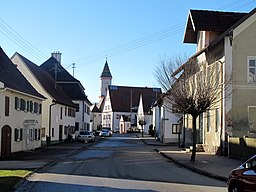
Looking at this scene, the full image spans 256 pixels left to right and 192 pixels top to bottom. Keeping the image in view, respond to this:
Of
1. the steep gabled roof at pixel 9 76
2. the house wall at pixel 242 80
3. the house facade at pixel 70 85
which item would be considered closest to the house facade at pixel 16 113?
the steep gabled roof at pixel 9 76

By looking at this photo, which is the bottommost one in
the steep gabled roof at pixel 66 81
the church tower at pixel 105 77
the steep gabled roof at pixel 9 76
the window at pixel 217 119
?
the window at pixel 217 119

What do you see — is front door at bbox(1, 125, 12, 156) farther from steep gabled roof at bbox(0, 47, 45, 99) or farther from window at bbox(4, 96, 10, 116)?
steep gabled roof at bbox(0, 47, 45, 99)

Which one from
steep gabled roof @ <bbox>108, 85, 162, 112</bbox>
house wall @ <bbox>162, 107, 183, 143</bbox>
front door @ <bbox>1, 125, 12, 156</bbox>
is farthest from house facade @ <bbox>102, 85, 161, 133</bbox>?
front door @ <bbox>1, 125, 12, 156</bbox>

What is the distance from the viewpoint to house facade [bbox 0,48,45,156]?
2852cm

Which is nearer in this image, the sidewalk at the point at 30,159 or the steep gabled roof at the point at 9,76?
the sidewalk at the point at 30,159

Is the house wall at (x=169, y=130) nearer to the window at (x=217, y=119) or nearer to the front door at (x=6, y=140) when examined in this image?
the window at (x=217, y=119)

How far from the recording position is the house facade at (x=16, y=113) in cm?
2852

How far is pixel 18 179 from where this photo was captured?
1592cm

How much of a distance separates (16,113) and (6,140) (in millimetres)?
3097

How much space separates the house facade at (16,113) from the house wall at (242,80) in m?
15.6

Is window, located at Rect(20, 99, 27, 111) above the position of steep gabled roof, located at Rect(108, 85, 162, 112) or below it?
below

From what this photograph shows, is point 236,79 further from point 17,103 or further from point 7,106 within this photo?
point 17,103

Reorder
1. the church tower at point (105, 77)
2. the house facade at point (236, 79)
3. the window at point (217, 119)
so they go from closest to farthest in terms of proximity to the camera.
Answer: the house facade at point (236, 79) < the window at point (217, 119) < the church tower at point (105, 77)

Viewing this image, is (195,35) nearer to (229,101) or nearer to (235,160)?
(229,101)
